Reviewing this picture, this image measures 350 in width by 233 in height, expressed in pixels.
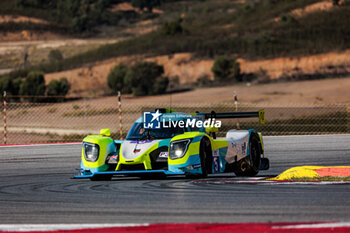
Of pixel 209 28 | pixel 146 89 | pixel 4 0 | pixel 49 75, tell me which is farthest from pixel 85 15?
pixel 146 89

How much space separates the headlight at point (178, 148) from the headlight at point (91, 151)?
1.48 meters

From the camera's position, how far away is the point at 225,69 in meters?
67.5

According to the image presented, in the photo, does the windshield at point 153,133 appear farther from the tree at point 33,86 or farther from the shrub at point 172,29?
the shrub at point 172,29

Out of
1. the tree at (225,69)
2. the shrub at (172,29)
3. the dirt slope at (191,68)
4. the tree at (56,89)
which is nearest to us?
the tree at (56,89)

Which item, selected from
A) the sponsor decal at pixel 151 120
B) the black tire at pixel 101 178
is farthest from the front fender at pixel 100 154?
the sponsor decal at pixel 151 120

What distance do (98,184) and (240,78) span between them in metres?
55.8

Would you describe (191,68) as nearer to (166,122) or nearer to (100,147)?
(166,122)

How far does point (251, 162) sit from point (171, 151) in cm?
250

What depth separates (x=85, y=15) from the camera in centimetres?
11988

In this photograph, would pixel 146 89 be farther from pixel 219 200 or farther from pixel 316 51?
pixel 219 200

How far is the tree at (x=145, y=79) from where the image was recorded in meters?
63.1

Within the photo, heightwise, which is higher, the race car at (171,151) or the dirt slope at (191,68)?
the dirt slope at (191,68)

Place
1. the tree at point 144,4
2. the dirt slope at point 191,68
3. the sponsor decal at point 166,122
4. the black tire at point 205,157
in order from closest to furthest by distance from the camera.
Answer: the black tire at point 205,157
the sponsor decal at point 166,122
the dirt slope at point 191,68
the tree at point 144,4

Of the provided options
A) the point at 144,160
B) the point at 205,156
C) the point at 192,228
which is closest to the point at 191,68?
the point at 205,156
